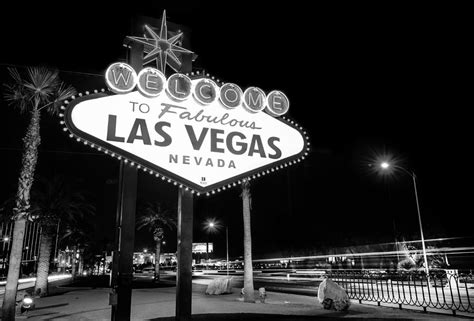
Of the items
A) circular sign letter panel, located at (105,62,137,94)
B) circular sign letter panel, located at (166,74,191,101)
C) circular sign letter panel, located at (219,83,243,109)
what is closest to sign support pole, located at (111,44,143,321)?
circular sign letter panel, located at (105,62,137,94)

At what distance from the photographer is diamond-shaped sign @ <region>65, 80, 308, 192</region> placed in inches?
269

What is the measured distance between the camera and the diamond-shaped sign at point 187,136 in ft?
22.4

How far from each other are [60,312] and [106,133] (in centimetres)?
1107

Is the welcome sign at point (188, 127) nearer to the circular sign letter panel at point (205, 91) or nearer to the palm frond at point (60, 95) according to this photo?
the circular sign letter panel at point (205, 91)

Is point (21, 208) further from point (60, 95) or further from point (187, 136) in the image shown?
point (187, 136)

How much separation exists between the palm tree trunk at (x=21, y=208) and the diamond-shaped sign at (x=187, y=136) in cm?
990

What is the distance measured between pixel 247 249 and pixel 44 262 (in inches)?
595

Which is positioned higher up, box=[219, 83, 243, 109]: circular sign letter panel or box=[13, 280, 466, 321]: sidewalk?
box=[219, 83, 243, 109]: circular sign letter panel

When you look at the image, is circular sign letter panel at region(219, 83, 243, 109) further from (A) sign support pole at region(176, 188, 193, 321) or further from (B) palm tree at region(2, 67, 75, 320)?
(B) palm tree at region(2, 67, 75, 320)

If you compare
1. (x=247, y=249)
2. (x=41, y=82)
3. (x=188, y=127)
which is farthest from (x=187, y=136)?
(x=247, y=249)

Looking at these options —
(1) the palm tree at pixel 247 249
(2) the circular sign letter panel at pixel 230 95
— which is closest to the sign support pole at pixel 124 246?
(2) the circular sign letter panel at pixel 230 95

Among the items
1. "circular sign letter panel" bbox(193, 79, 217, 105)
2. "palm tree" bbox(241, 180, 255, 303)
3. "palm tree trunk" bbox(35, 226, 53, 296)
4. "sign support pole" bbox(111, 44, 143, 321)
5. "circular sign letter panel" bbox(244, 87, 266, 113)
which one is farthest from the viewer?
"palm tree trunk" bbox(35, 226, 53, 296)

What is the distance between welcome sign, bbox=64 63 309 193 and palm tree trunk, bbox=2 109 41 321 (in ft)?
32.6

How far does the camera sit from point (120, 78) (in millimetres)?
7164
